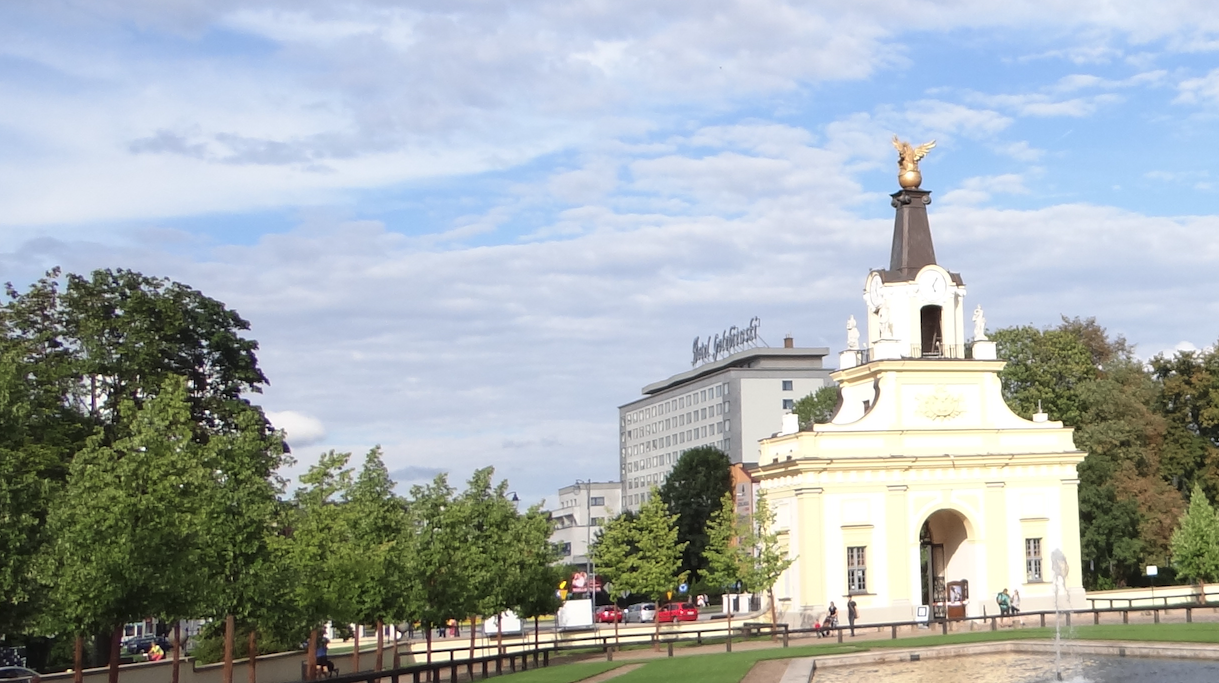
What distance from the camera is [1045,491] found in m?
67.6

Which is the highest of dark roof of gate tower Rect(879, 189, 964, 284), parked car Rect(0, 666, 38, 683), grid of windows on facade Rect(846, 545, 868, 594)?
dark roof of gate tower Rect(879, 189, 964, 284)

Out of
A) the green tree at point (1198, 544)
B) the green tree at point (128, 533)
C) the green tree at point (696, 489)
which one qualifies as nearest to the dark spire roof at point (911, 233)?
the green tree at point (1198, 544)

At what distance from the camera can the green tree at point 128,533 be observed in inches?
1222

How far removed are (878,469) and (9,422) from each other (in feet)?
126

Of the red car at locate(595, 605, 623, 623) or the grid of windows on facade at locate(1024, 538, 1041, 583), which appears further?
the red car at locate(595, 605, 623, 623)

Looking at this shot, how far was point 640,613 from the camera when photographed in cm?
9194

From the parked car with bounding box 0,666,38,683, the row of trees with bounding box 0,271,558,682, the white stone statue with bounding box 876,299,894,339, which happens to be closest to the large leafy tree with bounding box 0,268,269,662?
the row of trees with bounding box 0,271,558,682

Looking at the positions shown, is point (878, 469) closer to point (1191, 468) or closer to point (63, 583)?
point (1191, 468)

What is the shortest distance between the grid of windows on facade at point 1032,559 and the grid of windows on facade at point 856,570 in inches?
297

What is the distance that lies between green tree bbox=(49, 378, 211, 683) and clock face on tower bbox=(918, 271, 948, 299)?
42080 mm

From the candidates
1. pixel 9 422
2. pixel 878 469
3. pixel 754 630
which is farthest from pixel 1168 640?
pixel 9 422

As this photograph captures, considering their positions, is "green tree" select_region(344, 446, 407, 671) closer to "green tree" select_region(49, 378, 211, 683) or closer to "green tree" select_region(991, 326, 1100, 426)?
"green tree" select_region(49, 378, 211, 683)

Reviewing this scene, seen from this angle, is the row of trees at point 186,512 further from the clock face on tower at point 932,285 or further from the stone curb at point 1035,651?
the clock face on tower at point 932,285

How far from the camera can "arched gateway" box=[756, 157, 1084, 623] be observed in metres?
64.9
